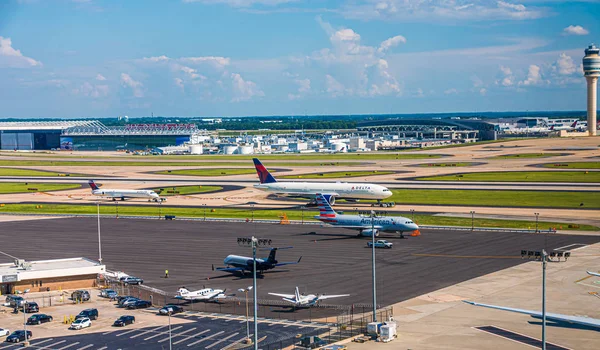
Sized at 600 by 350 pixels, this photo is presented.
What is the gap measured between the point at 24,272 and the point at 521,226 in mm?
74554

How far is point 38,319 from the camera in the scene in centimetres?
6538

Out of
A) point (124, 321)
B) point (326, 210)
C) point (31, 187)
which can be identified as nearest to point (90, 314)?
point (124, 321)

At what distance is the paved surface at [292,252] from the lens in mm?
79625

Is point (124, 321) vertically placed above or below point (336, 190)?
below

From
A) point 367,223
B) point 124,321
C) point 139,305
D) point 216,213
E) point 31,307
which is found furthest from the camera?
point 216,213

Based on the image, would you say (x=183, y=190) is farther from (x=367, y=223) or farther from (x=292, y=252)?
(x=292, y=252)

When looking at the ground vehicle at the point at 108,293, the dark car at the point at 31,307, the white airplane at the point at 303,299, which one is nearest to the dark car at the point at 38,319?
the dark car at the point at 31,307

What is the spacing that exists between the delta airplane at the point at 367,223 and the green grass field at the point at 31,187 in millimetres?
97642

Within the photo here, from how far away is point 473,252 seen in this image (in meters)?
95.6

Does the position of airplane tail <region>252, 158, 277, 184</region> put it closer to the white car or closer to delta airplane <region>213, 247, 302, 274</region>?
delta airplane <region>213, 247, 302, 274</region>

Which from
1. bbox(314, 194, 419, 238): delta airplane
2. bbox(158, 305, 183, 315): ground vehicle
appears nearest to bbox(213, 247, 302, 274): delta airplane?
bbox(158, 305, 183, 315): ground vehicle

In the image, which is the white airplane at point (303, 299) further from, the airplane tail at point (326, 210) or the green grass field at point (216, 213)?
the green grass field at point (216, 213)

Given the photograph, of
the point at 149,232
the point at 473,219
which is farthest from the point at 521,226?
the point at 149,232

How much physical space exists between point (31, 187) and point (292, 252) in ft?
375
